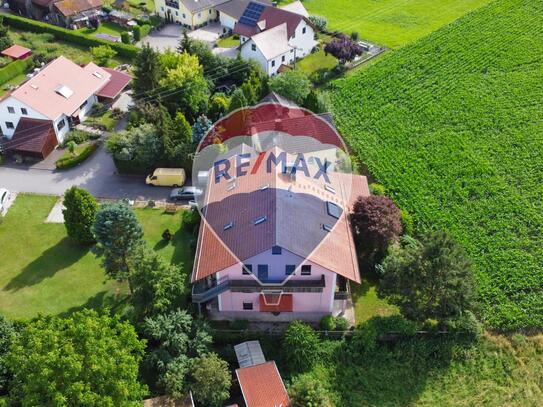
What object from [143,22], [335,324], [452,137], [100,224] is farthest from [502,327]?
[143,22]

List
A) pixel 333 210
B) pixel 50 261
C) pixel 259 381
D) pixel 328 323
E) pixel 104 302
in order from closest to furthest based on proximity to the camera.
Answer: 1. pixel 259 381
2. pixel 328 323
3. pixel 333 210
4. pixel 104 302
5. pixel 50 261

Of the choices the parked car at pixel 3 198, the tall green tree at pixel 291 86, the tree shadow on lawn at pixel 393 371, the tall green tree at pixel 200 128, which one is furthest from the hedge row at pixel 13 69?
the tree shadow on lawn at pixel 393 371

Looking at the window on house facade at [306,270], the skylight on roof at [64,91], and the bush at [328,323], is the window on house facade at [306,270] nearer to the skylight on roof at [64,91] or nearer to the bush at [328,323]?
the bush at [328,323]

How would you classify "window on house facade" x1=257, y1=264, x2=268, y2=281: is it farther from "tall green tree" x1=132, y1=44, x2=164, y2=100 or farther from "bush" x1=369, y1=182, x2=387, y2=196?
"tall green tree" x1=132, y1=44, x2=164, y2=100

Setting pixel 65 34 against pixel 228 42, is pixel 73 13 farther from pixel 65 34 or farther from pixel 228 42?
pixel 228 42

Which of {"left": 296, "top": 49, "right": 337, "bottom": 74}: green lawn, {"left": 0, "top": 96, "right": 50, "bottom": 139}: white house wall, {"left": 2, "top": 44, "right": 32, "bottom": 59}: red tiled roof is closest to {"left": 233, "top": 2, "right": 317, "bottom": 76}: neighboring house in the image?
{"left": 296, "top": 49, "right": 337, "bottom": 74}: green lawn

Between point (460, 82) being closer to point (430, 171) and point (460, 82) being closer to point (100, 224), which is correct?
point (430, 171)

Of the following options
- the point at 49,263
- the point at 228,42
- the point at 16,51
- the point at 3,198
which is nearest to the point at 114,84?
the point at 16,51
